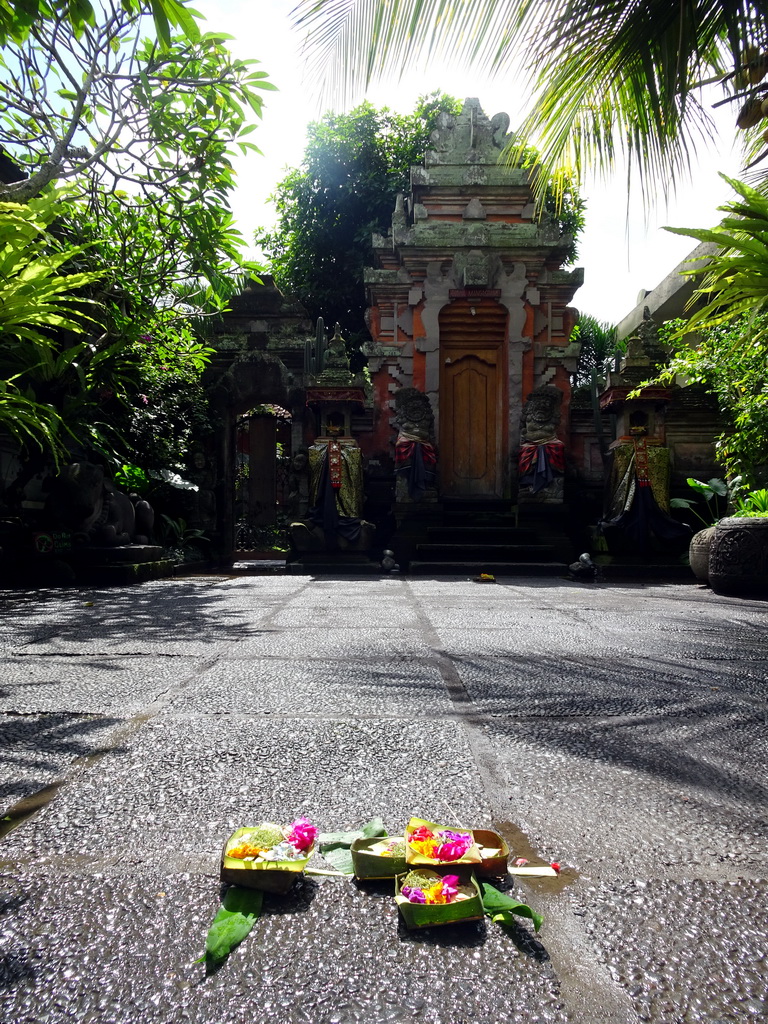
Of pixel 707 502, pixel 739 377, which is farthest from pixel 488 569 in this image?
pixel 739 377

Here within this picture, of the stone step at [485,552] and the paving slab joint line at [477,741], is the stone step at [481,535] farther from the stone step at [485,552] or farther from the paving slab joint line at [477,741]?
the paving slab joint line at [477,741]

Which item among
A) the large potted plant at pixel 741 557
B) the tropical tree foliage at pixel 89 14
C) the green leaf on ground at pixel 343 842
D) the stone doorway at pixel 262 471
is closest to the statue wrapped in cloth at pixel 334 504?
the large potted plant at pixel 741 557

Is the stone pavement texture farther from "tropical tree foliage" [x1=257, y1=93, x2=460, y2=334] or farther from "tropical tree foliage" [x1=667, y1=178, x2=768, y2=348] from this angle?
"tropical tree foliage" [x1=257, y1=93, x2=460, y2=334]

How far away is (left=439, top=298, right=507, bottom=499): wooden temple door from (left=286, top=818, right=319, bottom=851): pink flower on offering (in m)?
9.67

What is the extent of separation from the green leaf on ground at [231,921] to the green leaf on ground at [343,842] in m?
0.12

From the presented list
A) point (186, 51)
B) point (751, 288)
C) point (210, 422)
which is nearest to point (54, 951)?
point (751, 288)

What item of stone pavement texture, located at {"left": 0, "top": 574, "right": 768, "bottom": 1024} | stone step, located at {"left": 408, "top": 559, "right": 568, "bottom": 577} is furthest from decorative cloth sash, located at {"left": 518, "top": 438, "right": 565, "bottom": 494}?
stone pavement texture, located at {"left": 0, "top": 574, "right": 768, "bottom": 1024}

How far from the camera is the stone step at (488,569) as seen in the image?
25.8 ft

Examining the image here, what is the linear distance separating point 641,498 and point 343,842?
7856 millimetres

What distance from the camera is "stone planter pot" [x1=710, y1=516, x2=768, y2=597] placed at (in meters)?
5.04

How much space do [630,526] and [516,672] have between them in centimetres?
643

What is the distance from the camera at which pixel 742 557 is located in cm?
512

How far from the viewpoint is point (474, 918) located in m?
0.76

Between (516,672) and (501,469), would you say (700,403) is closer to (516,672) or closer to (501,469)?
(501,469)
